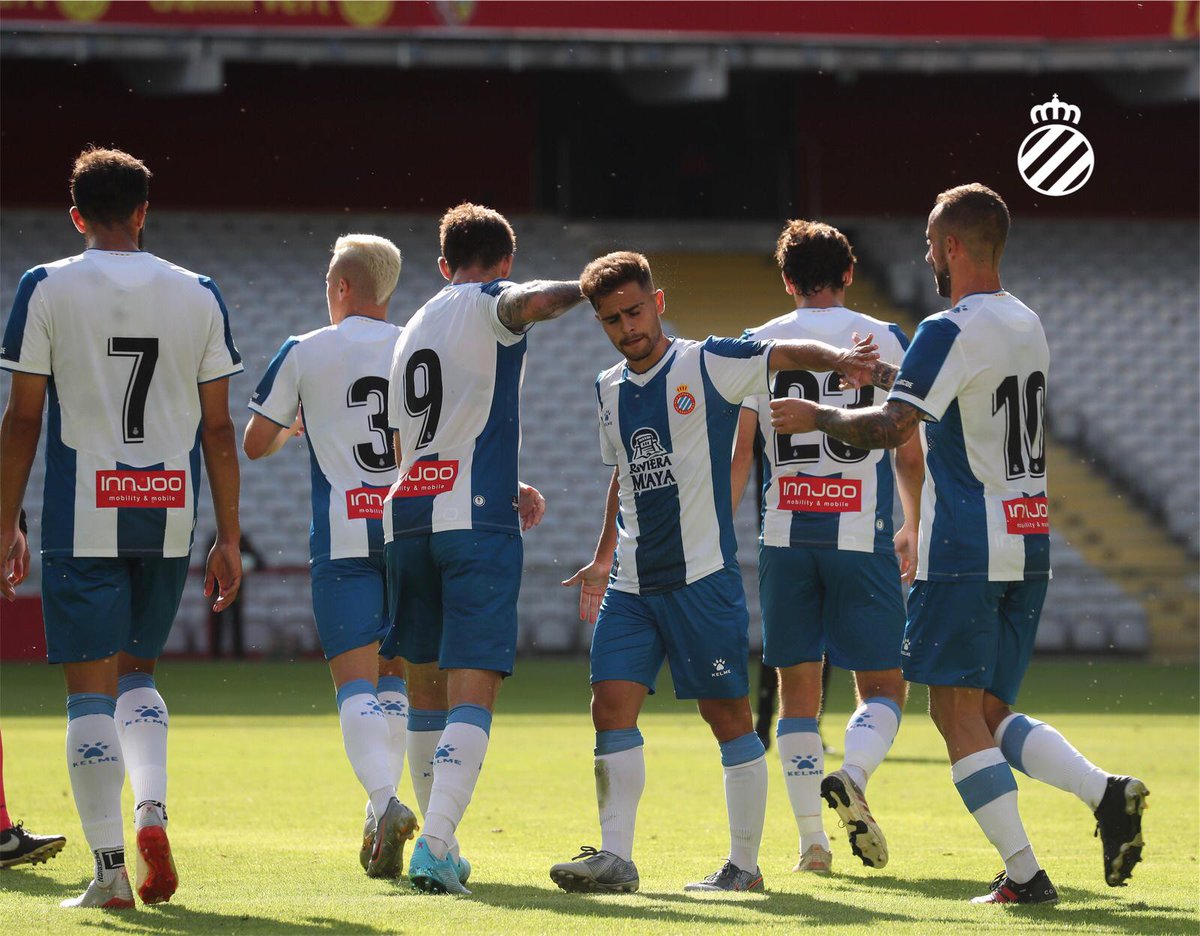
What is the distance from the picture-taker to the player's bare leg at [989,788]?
4898 mm

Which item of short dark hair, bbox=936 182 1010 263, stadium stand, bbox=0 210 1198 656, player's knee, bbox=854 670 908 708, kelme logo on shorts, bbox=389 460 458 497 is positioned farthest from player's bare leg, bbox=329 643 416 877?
stadium stand, bbox=0 210 1198 656

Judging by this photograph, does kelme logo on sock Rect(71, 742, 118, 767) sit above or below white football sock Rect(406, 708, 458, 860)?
above

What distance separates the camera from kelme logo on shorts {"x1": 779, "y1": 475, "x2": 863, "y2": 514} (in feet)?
20.0

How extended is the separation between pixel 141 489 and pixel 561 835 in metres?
2.60

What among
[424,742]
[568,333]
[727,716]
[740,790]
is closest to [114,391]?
[424,742]

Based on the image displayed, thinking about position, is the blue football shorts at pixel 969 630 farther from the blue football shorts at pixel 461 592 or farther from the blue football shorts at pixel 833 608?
the blue football shorts at pixel 461 592

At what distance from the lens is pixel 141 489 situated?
489 cm

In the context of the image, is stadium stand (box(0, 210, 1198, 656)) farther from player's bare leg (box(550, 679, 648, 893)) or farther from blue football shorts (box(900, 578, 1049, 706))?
blue football shorts (box(900, 578, 1049, 706))

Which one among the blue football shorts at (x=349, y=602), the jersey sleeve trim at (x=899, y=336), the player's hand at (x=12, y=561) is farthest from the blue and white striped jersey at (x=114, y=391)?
the jersey sleeve trim at (x=899, y=336)

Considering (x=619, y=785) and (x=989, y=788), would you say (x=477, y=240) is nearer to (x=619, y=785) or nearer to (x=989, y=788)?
(x=619, y=785)

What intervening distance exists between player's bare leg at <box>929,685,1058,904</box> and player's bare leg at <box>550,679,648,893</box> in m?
0.88

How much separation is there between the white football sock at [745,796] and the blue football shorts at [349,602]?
123 cm

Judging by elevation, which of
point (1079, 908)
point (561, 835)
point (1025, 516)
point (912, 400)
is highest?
point (912, 400)

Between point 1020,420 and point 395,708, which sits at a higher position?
point 1020,420
